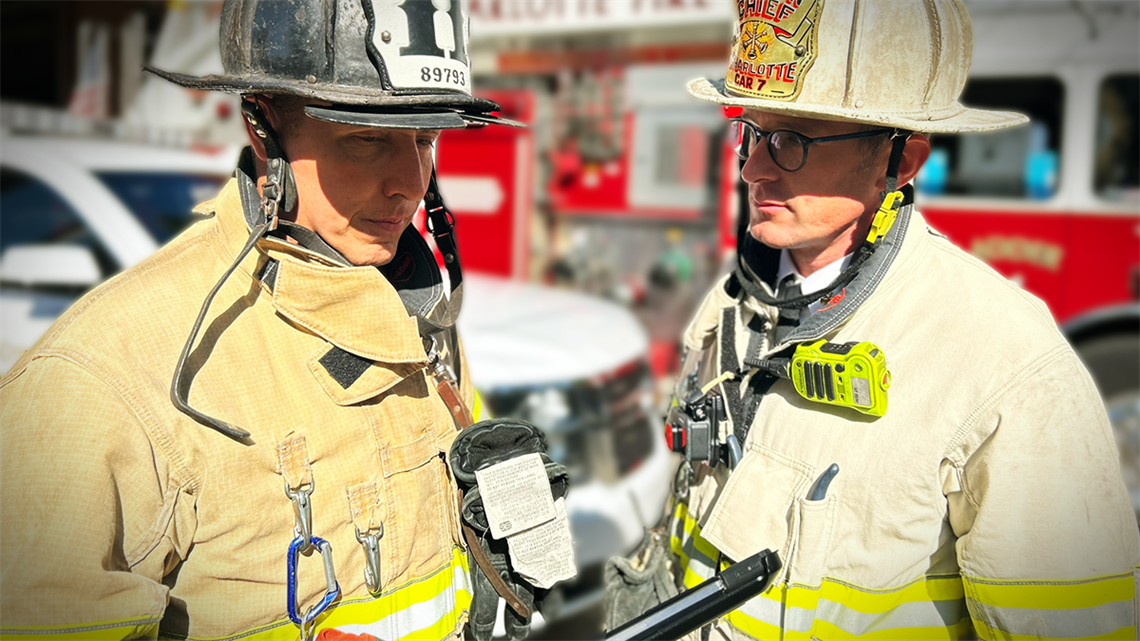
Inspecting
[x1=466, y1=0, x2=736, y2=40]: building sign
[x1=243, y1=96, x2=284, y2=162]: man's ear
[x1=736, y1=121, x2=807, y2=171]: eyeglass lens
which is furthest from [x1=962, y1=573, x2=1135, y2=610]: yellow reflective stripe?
[x1=466, y1=0, x2=736, y2=40]: building sign

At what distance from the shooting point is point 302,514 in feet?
4.89

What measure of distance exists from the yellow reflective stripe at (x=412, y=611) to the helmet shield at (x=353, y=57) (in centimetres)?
86

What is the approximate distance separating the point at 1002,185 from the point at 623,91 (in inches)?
122

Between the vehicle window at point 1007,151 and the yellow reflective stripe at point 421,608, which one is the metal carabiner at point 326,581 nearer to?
the yellow reflective stripe at point 421,608

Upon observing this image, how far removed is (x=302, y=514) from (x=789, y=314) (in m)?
1.11

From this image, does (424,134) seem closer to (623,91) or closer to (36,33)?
(623,91)

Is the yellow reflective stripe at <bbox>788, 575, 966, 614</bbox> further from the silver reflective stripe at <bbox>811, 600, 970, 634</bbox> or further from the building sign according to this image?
the building sign

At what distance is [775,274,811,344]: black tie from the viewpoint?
76.6 inches

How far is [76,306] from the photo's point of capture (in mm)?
1481

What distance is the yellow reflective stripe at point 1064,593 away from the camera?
151 cm

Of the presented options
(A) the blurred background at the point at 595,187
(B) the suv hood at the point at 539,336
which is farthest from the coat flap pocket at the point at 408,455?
(B) the suv hood at the point at 539,336

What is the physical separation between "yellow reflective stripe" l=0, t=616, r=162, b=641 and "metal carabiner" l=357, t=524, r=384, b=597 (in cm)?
36

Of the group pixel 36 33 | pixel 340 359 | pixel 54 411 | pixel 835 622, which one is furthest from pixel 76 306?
pixel 36 33

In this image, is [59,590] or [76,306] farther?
[76,306]
